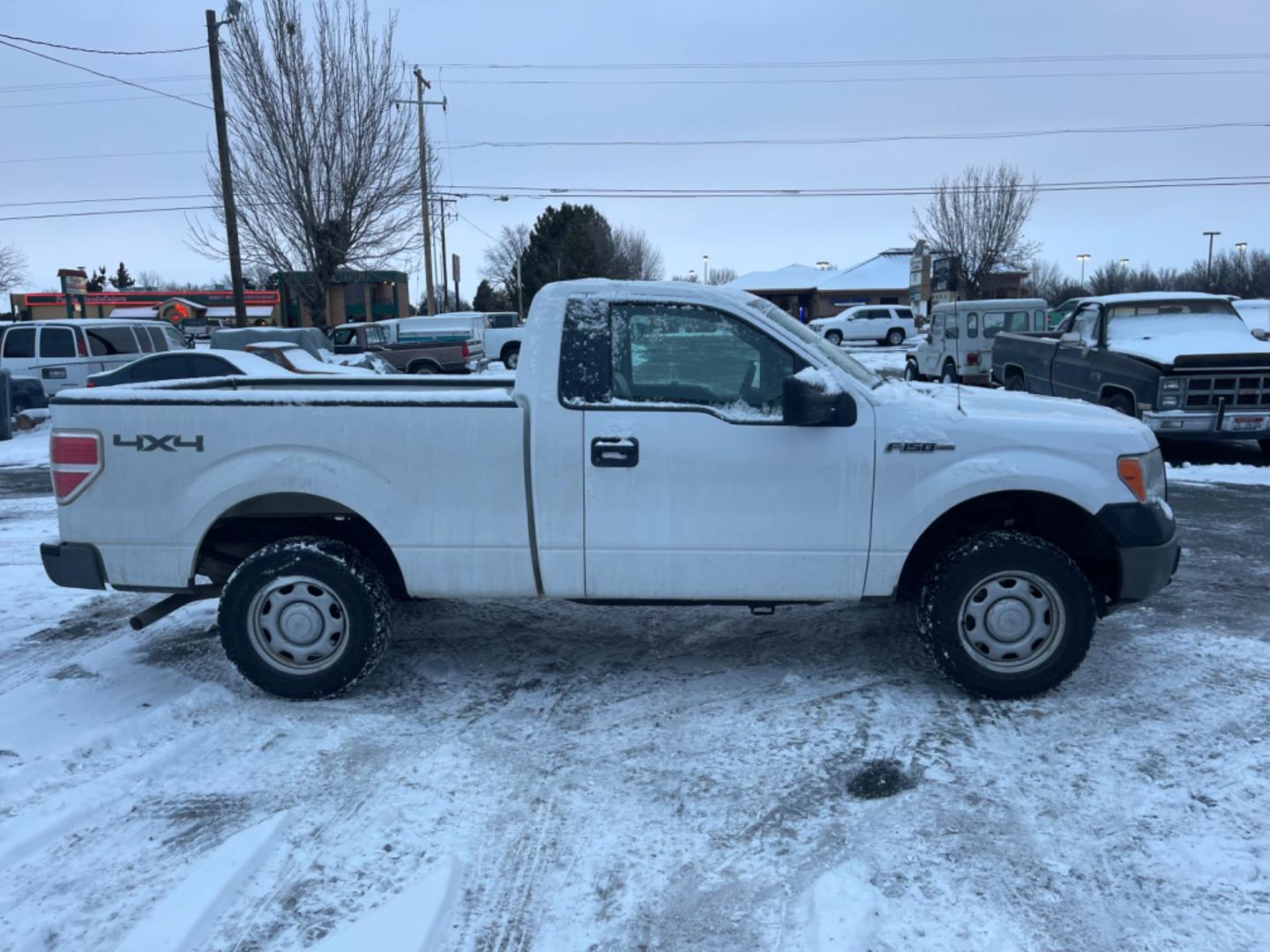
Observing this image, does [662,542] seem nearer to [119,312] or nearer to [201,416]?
[201,416]

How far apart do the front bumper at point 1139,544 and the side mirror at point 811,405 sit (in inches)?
51.4

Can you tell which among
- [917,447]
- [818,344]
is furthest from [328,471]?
[917,447]

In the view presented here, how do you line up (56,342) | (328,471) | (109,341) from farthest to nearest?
(109,341) → (56,342) → (328,471)

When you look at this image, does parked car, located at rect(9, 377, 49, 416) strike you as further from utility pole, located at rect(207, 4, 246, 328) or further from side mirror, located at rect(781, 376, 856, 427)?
side mirror, located at rect(781, 376, 856, 427)

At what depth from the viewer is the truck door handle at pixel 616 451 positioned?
4.43 metres

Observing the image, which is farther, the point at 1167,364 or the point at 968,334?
the point at 968,334

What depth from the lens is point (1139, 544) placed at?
4426mm

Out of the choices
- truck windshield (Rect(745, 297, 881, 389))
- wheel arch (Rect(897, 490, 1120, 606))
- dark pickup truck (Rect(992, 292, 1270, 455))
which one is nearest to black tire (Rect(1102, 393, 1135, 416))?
dark pickup truck (Rect(992, 292, 1270, 455))

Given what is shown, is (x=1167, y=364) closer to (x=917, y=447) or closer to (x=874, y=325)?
(x=917, y=447)

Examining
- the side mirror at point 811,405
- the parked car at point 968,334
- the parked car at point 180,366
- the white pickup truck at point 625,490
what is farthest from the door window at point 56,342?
the side mirror at point 811,405

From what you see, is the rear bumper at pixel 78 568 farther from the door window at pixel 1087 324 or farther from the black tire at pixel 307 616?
the door window at pixel 1087 324

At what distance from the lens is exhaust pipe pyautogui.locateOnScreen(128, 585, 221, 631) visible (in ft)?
15.7

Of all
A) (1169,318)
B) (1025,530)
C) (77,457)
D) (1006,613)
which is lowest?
(1006,613)

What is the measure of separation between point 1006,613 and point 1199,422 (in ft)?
26.9
